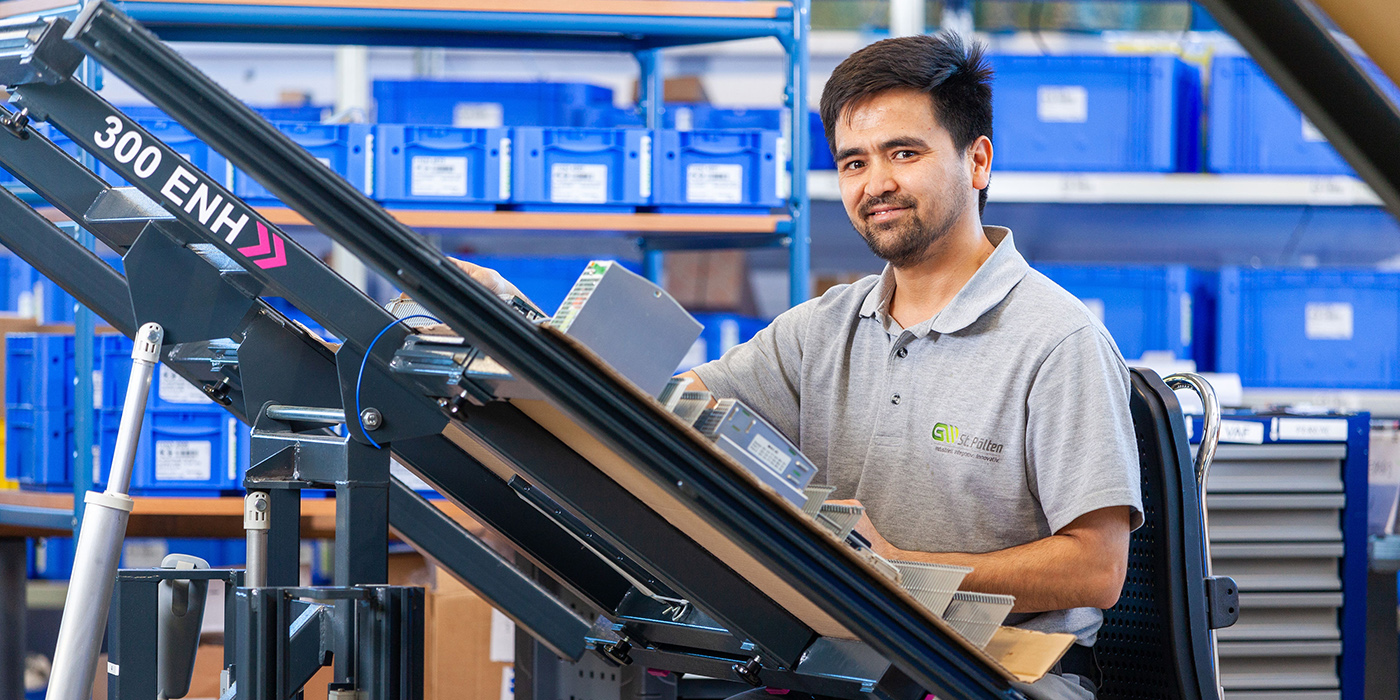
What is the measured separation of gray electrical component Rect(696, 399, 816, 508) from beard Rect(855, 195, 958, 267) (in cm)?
70

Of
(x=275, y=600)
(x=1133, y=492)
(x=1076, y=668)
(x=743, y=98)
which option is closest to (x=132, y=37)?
(x=275, y=600)

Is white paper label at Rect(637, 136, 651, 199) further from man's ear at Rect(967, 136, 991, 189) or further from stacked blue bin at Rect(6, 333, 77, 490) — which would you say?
stacked blue bin at Rect(6, 333, 77, 490)

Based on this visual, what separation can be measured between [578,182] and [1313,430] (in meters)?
1.99

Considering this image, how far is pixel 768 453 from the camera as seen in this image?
1013 mm

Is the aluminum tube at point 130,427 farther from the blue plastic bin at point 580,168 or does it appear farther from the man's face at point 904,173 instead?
the blue plastic bin at point 580,168

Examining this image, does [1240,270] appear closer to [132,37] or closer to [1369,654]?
[1369,654]

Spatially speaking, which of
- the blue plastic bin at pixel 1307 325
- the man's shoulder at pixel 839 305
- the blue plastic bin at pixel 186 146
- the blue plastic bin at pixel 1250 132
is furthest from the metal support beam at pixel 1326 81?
the blue plastic bin at pixel 1250 132

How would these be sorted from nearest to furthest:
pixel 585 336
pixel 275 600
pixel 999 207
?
1. pixel 585 336
2. pixel 275 600
3. pixel 999 207

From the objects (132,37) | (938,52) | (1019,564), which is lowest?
(1019,564)

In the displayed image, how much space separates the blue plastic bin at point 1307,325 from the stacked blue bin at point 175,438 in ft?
9.65

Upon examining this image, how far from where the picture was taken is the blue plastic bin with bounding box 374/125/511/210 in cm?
287

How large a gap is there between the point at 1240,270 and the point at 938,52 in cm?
225

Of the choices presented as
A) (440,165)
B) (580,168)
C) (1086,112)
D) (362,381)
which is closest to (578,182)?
(580,168)

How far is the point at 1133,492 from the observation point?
1.35 metres
